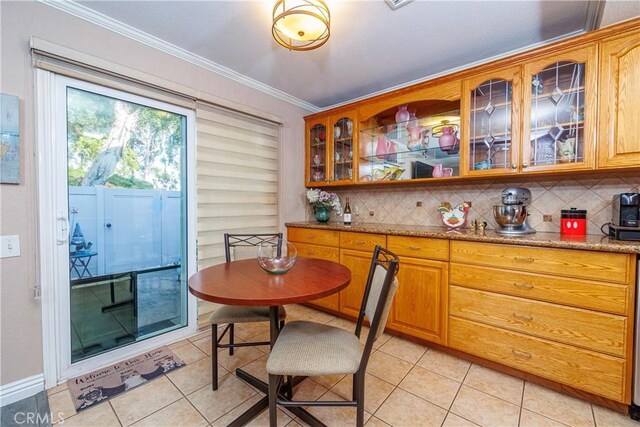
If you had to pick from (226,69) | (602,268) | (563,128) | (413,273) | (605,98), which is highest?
(226,69)

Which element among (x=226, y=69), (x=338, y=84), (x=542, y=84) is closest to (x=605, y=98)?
(x=542, y=84)

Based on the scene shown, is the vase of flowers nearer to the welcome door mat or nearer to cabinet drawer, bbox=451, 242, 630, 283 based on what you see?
cabinet drawer, bbox=451, 242, 630, 283

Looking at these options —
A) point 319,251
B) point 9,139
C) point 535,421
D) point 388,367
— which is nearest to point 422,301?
point 388,367

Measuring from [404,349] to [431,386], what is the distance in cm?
45

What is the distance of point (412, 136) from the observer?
266 cm

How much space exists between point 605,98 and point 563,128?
0.80ft

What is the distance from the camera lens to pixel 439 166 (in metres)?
2.44

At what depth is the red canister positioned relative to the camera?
1.93 m

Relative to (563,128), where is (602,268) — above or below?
below

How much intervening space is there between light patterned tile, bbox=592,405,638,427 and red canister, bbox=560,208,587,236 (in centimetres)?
107

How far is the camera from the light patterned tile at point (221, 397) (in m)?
1.53

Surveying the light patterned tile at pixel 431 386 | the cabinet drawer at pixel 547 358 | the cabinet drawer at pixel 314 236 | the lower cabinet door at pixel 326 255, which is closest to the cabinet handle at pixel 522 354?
the cabinet drawer at pixel 547 358

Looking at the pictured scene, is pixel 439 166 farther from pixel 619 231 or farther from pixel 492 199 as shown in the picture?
pixel 619 231

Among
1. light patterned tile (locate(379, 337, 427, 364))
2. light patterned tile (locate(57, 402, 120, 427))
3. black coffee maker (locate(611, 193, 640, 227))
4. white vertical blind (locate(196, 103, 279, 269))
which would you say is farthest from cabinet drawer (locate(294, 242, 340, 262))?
black coffee maker (locate(611, 193, 640, 227))
